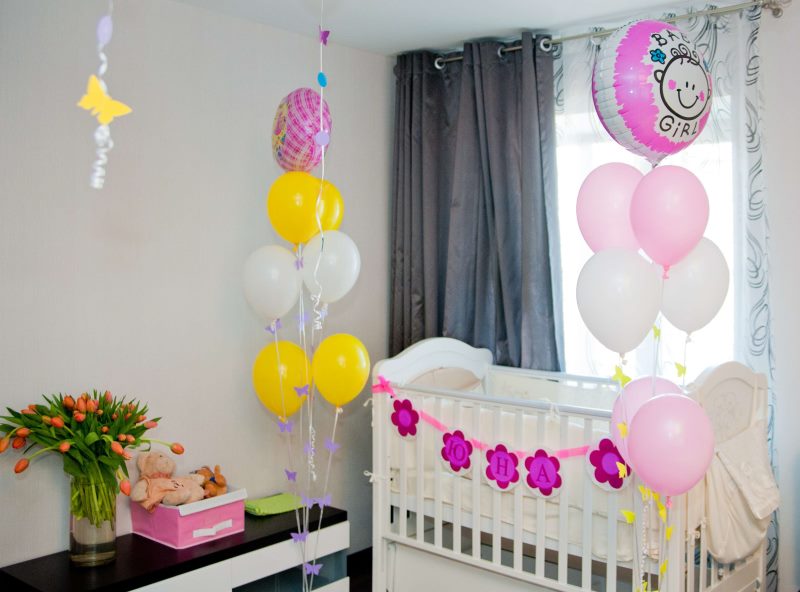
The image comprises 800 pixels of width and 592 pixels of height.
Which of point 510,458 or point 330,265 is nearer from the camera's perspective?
point 330,265

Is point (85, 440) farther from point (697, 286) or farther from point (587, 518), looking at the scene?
point (697, 286)

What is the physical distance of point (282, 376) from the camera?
9.01 ft

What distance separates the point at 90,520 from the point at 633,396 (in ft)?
5.42

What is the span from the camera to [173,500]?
8.86ft

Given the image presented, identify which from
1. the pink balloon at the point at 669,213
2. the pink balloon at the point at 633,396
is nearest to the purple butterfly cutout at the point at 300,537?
the pink balloon at the point at 633,396

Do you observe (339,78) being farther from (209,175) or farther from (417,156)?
(209,175)

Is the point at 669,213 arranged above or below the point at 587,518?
above

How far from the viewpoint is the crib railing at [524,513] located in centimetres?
239

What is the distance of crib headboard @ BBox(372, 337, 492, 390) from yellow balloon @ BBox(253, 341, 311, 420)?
40 cm

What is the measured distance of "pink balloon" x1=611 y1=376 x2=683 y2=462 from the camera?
2.13 meters

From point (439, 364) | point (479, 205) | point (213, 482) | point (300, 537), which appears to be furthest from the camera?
point (479, 205)

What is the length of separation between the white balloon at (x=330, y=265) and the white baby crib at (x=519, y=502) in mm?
587

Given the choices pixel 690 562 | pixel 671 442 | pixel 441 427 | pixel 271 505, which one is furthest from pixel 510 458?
pixel 271 505

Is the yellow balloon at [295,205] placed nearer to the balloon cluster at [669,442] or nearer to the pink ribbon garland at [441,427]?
the pink ribbon garland at [441,427]
